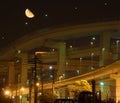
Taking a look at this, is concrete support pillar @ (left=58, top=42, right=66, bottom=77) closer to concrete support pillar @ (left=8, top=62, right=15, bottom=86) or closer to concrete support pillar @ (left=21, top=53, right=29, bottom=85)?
concrete support pillar @ (left=21, top=53, right=29, bottom=85)

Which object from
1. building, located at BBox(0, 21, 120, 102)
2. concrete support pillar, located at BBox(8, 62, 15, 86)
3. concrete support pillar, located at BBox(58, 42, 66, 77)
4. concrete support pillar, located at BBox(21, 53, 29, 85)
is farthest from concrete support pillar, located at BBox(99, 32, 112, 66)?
concrete support pillar, located at BBox(8, 62, 15, 86)

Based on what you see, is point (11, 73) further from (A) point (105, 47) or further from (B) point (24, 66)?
(A) point (105, 47)

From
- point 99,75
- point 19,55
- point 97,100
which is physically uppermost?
point 19,55

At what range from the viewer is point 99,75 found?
79.7 meters

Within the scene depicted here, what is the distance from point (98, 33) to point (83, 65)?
36.3m

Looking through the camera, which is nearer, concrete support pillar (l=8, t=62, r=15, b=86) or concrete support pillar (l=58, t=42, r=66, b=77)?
concrete support pillar (l=58, t=42, r=66, b=77)

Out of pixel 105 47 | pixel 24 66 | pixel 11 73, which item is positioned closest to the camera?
pixel 105 47

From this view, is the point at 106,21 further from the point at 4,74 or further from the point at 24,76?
the point at 4,74

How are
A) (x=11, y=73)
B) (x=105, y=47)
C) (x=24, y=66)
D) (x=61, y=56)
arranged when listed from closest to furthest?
(x=105, y=47) < (x=61, y=56) < (x=24, y=66) < (x=11, y=73)

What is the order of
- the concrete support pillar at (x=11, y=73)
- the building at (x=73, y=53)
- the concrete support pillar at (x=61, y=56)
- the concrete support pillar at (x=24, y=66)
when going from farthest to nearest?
the concrete support pillar at (x=11, y=73)
the concrete support pillar at (x=24, y=66)
the concrete support pillar at (x=61, y=56)
the building at (x=73, y=53)

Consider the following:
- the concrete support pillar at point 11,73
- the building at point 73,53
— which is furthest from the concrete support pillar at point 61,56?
the concrete support pillar at point 11,73

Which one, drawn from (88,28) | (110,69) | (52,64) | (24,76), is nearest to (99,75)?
(110,69)

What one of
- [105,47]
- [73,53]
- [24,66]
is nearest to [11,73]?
[24,66]

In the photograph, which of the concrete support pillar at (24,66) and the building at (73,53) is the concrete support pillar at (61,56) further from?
the concrete support pillar at (24,66)
